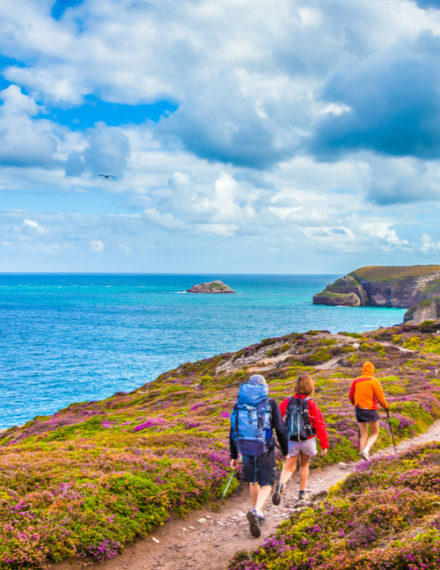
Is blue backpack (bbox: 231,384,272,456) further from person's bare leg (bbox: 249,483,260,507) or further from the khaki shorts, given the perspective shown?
the khaki shorts

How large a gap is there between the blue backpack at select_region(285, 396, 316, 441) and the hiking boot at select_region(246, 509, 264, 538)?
7.39ft

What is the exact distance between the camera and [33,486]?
1060cm

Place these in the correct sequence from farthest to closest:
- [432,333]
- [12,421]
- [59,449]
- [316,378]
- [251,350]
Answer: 1. [251,350]
2. [432,333]
3. [12,421]
4. [316,378]
5. [59,449]

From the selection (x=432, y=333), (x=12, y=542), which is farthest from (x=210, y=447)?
(x=432, y=333)

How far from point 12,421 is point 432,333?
177 feet

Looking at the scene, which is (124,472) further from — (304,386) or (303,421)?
(304,386)

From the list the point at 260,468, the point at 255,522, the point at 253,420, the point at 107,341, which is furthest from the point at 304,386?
the point at 107,341

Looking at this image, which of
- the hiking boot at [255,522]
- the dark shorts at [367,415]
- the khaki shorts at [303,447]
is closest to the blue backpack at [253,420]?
the hiking boot at [255,522]

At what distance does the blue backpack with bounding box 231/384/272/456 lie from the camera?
9.13m

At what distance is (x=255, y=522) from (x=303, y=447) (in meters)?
2.43

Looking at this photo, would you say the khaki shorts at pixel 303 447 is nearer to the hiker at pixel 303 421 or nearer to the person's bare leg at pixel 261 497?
the hiker at pixel 303 421

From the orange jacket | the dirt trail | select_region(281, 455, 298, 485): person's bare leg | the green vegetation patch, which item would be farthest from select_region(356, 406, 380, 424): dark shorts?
select_region(281, 455, 298, 485): person's bare leg

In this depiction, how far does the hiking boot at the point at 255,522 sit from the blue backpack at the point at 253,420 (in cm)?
141

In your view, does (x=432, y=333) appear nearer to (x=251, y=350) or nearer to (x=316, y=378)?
(x=251, y=350)
